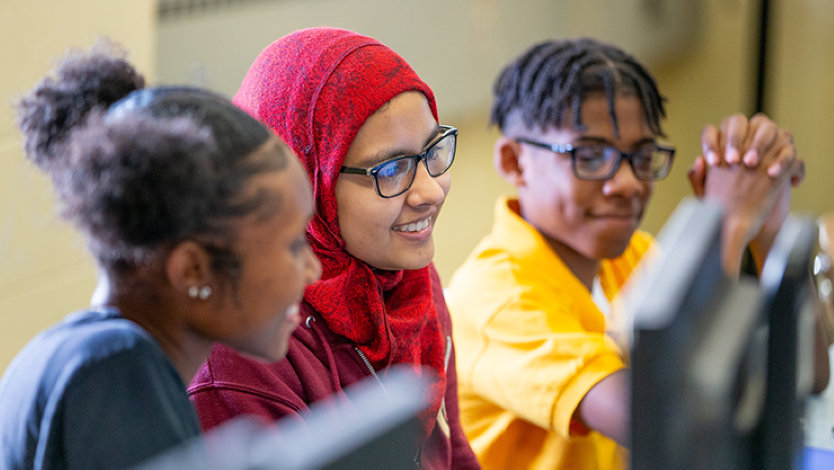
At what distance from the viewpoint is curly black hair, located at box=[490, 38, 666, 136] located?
56.1 inches

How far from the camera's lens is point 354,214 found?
42.0 inches

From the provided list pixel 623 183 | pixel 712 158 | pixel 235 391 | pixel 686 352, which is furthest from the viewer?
pixel 712 158

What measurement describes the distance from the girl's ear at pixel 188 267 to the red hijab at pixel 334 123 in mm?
361

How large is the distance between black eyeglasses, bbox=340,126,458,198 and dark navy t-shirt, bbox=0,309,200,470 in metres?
0.39

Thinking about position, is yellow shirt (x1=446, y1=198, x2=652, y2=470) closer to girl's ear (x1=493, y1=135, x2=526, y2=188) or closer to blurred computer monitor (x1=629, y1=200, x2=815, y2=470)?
girl's ear (x1=493, y1=135, x2=526, y2=188)

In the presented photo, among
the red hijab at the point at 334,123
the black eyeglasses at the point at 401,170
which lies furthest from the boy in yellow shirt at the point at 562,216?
the black eyeglasses at the point at 401,170

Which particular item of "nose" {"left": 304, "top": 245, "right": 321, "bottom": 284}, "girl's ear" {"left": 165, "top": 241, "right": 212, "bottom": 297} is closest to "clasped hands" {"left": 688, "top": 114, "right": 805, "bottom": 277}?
"nose" {"left": 304, "top": 245, "right": 321, "bottom": 284}

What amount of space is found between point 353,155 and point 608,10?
295 centimetres

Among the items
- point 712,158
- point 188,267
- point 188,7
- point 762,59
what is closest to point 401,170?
point 188,267

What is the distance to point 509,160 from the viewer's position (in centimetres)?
152

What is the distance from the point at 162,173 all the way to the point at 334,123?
1.31ft

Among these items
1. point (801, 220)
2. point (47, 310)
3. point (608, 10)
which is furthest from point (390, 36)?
point (801, 220)

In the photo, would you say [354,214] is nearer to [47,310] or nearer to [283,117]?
[283,117]

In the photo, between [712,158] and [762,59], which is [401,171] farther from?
[762,59]
